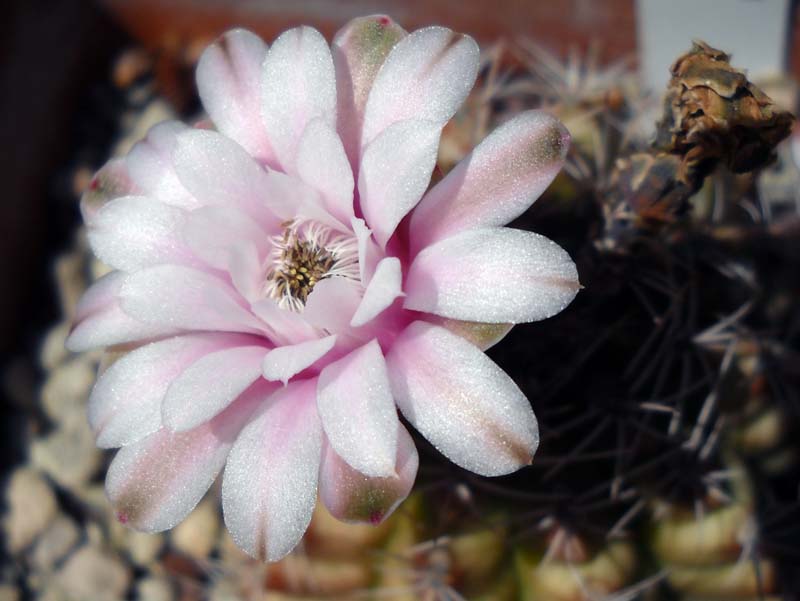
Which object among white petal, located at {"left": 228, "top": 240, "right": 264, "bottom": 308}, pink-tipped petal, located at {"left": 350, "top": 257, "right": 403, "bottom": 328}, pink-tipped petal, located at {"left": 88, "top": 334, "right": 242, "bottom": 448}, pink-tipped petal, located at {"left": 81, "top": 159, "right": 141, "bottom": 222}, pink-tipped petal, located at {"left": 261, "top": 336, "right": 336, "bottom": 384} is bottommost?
pink-tipped petal, located at {"left": 88, "top": 334, "right": 242, "bottom": 448}

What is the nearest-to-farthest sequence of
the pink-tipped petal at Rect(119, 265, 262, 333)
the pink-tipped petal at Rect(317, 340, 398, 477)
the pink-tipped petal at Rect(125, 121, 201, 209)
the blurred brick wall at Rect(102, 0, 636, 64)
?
the pink-tipped petal at Rect(317, 340, 398, 477), the pink-tipped petal at Rect(119, 265, 262, 333), the pink-tipped petal at Rect(125, 121, 201, 209), the blurred brick wall at Rect(102, 0, 636, 64)

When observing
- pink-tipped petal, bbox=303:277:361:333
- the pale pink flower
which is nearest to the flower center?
the pale pink flower

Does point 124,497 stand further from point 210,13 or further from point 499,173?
point 210,13

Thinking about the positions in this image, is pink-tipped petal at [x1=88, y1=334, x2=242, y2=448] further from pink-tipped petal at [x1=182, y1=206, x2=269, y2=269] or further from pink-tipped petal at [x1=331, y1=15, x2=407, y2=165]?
pink-tipped petal at [x1=331, y1=15, x2=407, y2=165]

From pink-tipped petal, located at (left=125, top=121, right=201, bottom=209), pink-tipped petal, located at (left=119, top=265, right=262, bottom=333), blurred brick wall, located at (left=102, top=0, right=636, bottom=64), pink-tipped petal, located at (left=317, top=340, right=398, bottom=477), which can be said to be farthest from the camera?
blurred brick wall, located at (left=102, top=0, right=636, bottom=64)

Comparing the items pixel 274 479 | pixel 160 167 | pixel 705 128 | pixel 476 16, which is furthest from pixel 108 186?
pixel 476 16

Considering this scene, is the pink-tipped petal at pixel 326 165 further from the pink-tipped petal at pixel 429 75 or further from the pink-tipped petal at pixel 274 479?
the pink-tipped petal at pixel 274 479
